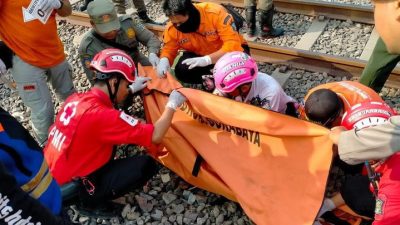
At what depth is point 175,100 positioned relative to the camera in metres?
3.30

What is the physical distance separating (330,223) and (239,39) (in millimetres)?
2108

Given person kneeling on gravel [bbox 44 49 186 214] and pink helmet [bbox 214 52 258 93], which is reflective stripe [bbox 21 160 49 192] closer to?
person kneeling on gravel [bbox 44 49 186 214]

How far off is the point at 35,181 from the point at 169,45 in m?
2.90

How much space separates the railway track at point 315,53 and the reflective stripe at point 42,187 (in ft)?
11.7

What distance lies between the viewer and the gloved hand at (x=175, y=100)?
327 centimetres

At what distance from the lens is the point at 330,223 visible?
298 centimetres

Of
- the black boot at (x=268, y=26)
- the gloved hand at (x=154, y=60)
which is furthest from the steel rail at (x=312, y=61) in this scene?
the gloved hand at (x=154, y=60)

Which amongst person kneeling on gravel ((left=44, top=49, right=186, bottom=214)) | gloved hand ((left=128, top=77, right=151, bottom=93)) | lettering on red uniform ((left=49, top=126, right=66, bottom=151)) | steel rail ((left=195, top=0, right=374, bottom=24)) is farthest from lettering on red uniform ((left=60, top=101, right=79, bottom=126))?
steel rail ((left=195, top=0, right=374, bottom=24))

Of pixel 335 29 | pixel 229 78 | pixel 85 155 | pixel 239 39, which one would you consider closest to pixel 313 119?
pixel 229 78

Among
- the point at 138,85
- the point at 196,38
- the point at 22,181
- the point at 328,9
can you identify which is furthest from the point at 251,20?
the point at 22,181

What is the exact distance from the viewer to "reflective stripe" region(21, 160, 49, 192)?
5.86 feet

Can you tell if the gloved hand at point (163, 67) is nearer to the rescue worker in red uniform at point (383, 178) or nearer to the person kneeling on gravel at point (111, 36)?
the person kneeling on gravel at point (111, 36)

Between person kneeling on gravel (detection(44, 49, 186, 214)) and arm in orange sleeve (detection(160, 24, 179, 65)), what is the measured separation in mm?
1011

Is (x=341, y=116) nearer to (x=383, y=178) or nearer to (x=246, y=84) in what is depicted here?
(x=383, y=178)
